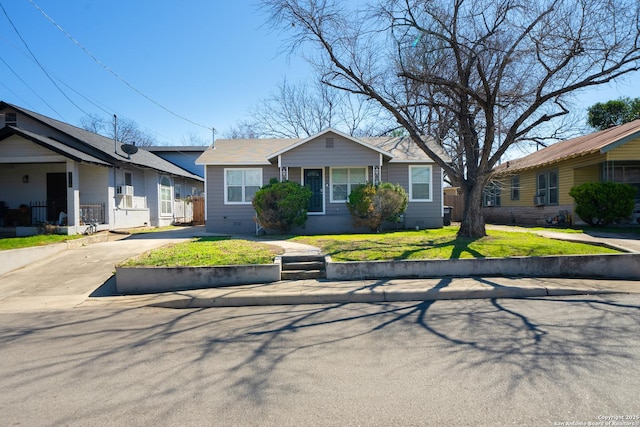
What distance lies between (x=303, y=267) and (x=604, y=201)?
1367 centimetres

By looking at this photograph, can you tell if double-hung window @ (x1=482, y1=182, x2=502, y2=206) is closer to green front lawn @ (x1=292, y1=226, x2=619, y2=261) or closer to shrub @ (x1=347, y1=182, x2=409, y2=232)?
shrub @ (x1=347, y1=182, x2=409, y2=232)

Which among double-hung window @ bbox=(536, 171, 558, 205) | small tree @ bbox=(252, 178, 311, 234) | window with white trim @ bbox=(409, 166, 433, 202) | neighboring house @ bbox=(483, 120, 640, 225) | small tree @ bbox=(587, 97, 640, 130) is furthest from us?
small tree @ bbox=(587, 97, 640, 130)

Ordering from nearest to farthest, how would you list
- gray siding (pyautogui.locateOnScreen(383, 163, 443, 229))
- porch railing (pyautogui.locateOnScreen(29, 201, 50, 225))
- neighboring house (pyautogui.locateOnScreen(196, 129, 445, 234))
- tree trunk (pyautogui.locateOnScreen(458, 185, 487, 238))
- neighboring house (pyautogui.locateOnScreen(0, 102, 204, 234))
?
1. tree trunk (pyautogui.locateOnScreen(458, 185, 487, 238))
2. neighboring house (pyautogui.locateOnScreen(0, 102, 204, 234))
3. porch railing (pyautogui.locateOnScreen(29, 201, 50, 225))
4. neighboring house (pyautogui.locateOnScreen(196, 129, 445, 234))
5. gray siding (pyautogui.locateOnScreen(383, 163, 443, 229))

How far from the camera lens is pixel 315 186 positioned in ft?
56.2

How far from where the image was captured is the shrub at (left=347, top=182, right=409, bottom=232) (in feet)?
49.4

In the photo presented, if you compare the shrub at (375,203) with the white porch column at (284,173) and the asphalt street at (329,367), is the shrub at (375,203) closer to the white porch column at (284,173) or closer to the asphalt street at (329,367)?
the white porch column at (284,173)

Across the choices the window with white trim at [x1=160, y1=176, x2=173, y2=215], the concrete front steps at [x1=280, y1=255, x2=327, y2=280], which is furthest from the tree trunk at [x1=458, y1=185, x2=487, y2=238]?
the window with white trim at [x1=160, y1=176, x2=173, y2=215]

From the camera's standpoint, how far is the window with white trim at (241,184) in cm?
1714

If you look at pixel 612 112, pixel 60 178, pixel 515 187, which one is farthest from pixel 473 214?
pixel 612 112

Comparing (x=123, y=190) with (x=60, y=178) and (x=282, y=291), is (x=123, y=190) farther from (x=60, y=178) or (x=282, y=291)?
(x=282, y=291)

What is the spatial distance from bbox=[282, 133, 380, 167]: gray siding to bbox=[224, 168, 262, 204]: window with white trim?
1.95m

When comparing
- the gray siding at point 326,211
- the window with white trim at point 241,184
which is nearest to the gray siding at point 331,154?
the gray siding at point 326,211

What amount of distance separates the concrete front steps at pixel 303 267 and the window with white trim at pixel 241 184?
794 centimetres

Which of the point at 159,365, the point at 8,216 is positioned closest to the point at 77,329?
the point at 159,365
